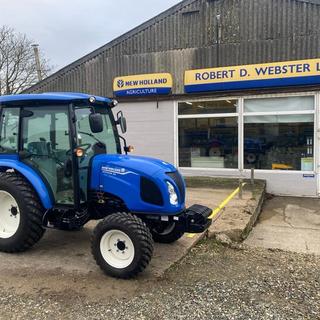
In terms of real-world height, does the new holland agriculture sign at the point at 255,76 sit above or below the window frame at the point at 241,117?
above

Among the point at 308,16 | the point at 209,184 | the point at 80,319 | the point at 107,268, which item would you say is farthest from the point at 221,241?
the point at 308,16

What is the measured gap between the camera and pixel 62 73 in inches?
559

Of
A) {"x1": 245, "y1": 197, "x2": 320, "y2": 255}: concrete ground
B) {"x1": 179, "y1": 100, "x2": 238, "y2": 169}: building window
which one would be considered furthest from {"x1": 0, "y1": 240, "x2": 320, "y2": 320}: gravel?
{"x1": 179, "y1": 100, "x2": 238, "y2": 169}: building window

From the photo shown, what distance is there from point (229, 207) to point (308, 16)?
6210 mm

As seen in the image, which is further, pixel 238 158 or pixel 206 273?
pixel 238 158

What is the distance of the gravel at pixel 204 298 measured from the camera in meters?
4.09

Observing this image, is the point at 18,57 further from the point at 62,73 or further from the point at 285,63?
the point at 285,63

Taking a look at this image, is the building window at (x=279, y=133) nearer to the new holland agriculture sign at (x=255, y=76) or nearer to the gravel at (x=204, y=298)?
the new holland agriculture sign at (x=255, y=76)

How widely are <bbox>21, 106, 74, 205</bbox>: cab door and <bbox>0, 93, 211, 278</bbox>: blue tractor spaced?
1 centimetres

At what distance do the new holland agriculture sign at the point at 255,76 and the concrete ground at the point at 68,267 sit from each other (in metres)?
6.58

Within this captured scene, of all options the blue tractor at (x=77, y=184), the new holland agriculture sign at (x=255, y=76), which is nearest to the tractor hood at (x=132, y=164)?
the blue tractor at (x=77, y=184)

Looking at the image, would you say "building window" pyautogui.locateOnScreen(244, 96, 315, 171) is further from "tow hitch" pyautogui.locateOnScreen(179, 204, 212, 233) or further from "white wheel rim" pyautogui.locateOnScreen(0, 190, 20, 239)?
"white wheel rim" pyautogui.locateOnScreen(0, 190, 20, 239)

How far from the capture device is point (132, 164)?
5211 millimetres

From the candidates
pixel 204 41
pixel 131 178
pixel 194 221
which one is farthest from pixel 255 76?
pixel 131 178
